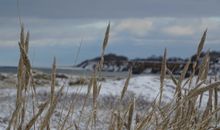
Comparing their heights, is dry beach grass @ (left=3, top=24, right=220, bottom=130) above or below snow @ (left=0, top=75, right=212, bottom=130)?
above

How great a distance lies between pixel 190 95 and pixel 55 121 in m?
2.06

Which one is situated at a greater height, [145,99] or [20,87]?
[20,87]

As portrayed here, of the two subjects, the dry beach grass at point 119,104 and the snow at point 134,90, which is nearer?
the dry beach grass at point 119,104

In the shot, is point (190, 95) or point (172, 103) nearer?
point (190, 95)

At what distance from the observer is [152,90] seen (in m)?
5.28

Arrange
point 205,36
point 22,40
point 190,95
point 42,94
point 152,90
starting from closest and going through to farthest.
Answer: point 190,95 < point 22,40 < point 205,36 < point 42,94 < point 152,90

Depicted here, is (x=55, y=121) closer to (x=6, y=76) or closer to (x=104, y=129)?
(x=104, y=129)

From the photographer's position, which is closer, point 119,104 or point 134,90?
point 119,104

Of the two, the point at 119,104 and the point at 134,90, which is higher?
the point at 119,104

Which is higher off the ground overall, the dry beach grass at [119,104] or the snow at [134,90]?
the dry beach grass at [119,104]

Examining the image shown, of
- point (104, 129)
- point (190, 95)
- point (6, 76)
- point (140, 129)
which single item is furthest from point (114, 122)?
point (6, 76)

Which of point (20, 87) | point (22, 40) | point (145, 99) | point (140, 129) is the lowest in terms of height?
point (145, 99)

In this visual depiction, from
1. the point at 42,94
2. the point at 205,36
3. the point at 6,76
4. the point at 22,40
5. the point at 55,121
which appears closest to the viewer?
the point at 22,40

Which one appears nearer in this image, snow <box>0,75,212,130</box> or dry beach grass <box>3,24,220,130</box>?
dry beach grass <box>3,24,220,130</box>
